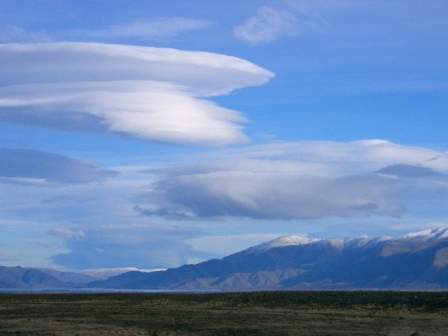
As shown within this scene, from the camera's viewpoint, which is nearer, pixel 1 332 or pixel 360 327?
pixel 1 332

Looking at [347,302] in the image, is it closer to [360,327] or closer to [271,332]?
[360,327]

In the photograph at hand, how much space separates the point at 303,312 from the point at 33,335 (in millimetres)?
28556

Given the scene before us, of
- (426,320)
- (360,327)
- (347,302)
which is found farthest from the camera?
(347,302)

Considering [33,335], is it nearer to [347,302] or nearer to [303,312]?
[303,312]

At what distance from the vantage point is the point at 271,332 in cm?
4666

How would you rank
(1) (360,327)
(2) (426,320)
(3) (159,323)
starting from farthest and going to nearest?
(2) (426,320)
(3) (159,323)
(1) (360,327)

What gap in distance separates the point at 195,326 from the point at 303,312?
58.8ft

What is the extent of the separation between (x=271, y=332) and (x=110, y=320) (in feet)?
50.3

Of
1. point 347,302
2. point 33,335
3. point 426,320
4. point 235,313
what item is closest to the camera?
point 33,335

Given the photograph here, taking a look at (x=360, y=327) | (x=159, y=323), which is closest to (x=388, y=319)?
(x=360, y=327)

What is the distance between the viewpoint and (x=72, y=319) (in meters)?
58.2

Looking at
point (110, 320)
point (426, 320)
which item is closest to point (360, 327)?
point (426, 320)

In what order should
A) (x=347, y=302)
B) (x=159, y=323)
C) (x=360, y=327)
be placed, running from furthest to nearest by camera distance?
(x=347, y=302)
(x=159, y=323)
(x=360, y=327)

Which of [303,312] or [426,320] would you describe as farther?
[303,312]
